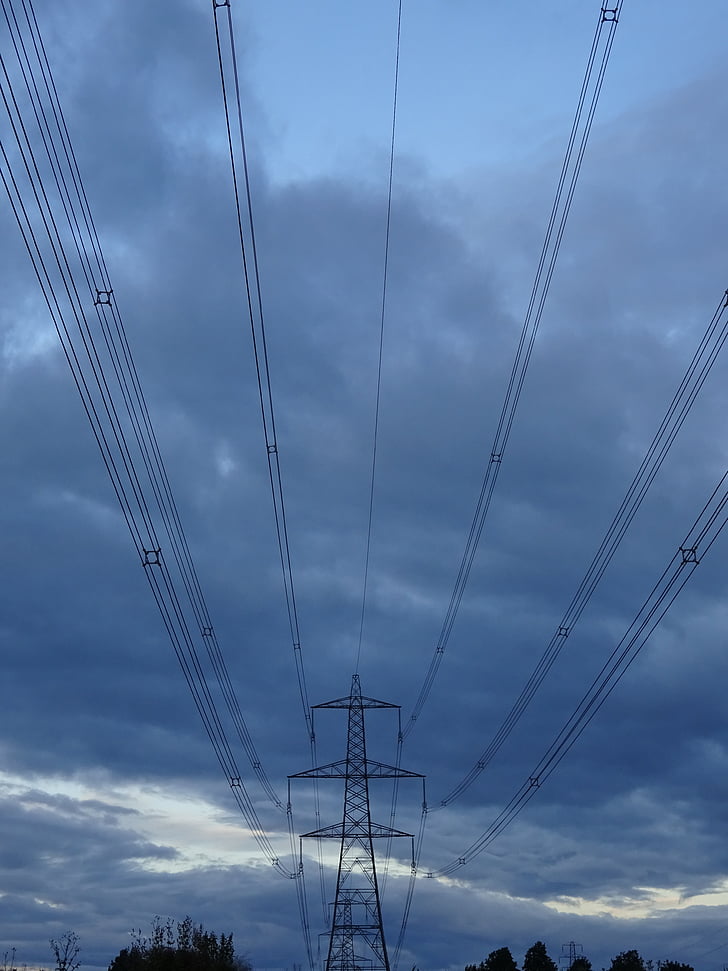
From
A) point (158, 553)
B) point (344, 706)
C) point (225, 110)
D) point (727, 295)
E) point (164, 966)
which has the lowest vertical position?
point (164, 966)

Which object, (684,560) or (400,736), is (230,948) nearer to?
(400,736)

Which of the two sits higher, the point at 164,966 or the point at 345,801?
the point at 345,801

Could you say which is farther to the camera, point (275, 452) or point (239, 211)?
point (275, 452)

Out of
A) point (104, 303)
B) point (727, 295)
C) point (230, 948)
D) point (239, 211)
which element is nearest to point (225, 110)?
point (239, 211)

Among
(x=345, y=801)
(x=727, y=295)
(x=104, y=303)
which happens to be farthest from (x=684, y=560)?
(x=345, y=801)

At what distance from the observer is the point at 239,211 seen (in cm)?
4228

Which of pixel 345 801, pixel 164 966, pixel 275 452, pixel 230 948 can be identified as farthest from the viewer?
pixel 345 801

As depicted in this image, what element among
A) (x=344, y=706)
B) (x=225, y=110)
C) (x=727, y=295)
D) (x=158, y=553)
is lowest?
(x=158, y=553)

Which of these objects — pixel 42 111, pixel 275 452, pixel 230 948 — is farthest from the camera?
pixel 230 948

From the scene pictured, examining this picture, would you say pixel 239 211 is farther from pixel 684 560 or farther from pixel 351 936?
pixel 351 936

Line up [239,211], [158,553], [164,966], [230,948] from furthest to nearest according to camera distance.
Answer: [230,948], [164,966], [158,553], [239,211]

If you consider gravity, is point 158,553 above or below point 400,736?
below

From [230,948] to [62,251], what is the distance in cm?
7521

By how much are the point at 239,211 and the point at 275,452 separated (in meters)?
17.7
